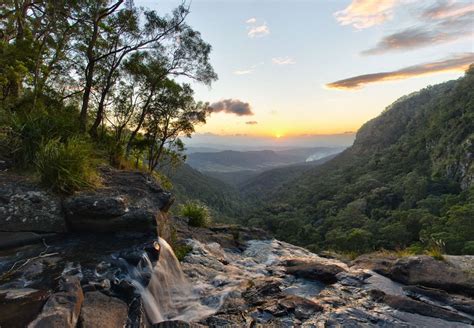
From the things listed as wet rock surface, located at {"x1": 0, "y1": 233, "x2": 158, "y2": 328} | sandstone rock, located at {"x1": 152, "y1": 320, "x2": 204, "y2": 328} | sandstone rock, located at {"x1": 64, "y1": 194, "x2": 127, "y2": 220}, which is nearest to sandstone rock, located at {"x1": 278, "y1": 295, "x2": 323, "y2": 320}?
sandstone rock, located at {"x1": 152, "y1": 320, "x2": 204, "y2": 328}

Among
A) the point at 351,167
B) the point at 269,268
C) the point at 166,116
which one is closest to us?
the point at 269,268

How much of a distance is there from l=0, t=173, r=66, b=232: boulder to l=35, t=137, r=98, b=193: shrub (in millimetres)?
346

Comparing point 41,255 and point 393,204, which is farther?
point 393,204

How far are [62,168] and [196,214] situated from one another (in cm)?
1040

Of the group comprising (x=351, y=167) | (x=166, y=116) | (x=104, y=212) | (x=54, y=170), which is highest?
(x=166, y=116)

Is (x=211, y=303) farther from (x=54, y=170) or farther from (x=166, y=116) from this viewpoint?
(x=166, y=116)

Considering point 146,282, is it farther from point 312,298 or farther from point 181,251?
point 312,298

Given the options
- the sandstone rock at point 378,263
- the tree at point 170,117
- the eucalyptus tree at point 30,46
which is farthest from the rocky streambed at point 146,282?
the tree at point 170,117

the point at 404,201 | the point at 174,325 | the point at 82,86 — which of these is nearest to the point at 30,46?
the point at 82,86

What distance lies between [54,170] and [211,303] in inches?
220

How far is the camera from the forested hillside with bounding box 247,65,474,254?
50906 millimetres

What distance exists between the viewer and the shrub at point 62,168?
26.9 feet

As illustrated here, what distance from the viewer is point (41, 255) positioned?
22.7 feet

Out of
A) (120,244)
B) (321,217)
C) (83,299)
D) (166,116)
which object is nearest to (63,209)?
(120,244)
